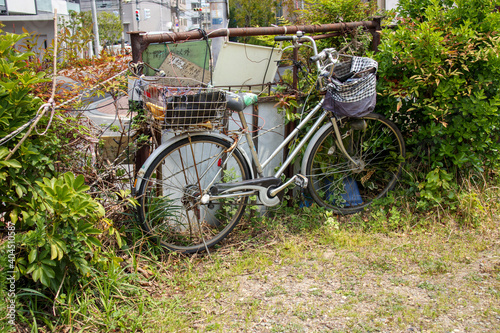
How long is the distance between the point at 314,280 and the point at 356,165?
140 centimetres

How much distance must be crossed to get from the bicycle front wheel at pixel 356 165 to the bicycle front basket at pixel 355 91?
323mm

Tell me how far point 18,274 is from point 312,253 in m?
2.03

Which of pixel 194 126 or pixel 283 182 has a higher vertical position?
pixel 194 126

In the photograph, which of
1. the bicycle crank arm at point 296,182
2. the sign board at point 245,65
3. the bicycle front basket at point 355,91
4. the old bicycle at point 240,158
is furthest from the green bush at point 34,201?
the bicycle front basket at point 355,91

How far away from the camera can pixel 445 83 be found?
3.54 metres

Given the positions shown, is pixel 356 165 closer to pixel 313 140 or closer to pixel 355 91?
pixel 313 140

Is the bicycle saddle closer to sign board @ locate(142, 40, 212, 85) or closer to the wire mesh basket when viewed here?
the wire mesh basket

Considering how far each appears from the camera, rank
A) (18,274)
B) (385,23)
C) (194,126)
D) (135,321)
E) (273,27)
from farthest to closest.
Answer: (385,23), (273,27), (194,126), (135,321), (18,274)

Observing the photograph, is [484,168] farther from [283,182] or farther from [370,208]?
[283,182]

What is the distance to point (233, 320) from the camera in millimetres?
2535

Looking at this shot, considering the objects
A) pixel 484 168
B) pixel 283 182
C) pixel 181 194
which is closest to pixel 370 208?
pixel 283 182

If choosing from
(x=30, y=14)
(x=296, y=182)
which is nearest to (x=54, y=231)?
(x=296, y=182)

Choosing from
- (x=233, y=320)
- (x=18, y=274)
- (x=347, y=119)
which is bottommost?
(x=233, y=320)

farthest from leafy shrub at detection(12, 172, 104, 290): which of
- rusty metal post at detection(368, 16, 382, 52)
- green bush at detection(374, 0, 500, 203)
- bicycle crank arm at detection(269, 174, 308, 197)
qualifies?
rusty metal post at detection(368, 16, 382, 52)
